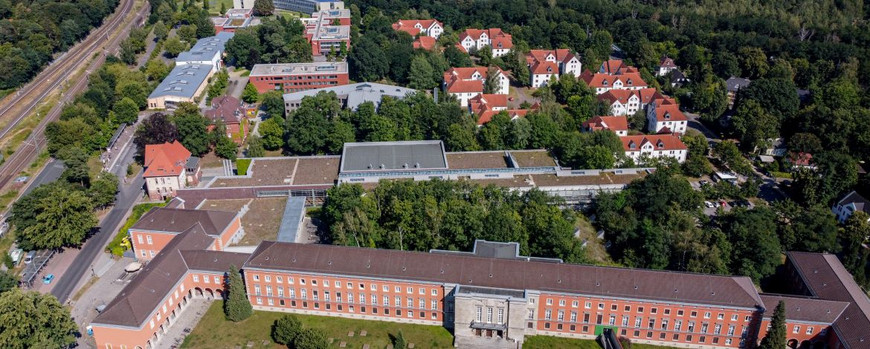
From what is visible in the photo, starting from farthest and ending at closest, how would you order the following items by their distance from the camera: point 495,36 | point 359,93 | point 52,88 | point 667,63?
point 495,36 → point 667,63 → point 52,88 → point 359,93

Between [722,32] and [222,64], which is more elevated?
[722,32]

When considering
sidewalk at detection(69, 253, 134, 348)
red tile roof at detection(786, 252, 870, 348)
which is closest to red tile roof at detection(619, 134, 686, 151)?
red tile roof at detection(786, 252, 870, 348)

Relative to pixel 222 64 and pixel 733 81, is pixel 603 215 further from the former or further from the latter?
pixel 222 64

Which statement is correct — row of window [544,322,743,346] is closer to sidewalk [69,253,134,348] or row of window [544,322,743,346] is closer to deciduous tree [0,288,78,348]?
deciduous tree [0,288,78,348]

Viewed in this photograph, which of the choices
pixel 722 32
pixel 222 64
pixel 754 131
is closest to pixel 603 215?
pixel 754 131

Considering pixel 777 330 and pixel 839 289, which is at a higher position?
pixel 777 330

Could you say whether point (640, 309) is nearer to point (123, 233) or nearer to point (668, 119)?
point (668, 119)

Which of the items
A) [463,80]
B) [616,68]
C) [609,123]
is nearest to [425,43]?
[463,80]
